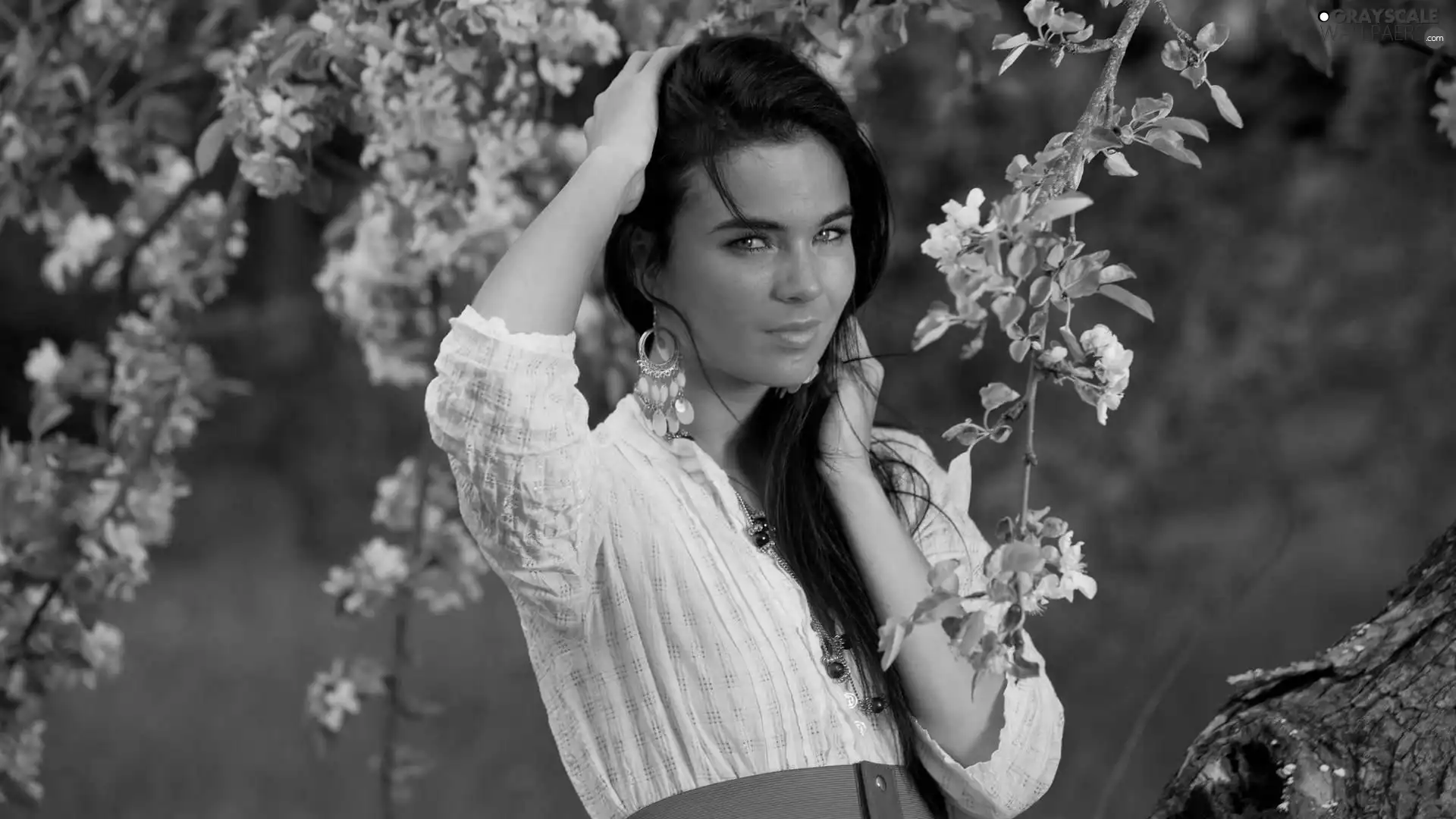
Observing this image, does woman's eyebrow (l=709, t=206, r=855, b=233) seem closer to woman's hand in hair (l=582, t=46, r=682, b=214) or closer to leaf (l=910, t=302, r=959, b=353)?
woman's hand in hair (l=582, t=46, r=682, b=214)

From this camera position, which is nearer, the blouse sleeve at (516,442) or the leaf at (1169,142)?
the leaf at (1169,142)

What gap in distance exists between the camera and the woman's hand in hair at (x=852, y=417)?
131cm

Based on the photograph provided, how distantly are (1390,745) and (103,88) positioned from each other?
167 cm

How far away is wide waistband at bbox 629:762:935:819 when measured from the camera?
1217 millimetres

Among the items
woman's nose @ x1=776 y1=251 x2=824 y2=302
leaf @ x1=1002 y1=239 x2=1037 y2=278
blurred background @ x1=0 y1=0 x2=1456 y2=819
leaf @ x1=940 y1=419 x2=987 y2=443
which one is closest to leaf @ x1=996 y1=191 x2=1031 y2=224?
leaf @ x1=1002 y1=239 x2=1037 y2=278

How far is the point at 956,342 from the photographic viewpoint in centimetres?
381

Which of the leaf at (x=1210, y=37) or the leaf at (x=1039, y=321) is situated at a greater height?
the leaf at (x=1210, y=37)

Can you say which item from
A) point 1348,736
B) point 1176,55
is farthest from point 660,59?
point 1348,736

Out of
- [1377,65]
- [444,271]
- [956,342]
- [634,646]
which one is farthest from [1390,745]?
[956,342]

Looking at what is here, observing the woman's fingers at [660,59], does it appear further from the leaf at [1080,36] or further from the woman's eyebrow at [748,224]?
the leaf at [1080,36]

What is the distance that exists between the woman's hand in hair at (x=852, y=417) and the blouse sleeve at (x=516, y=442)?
0.21 m

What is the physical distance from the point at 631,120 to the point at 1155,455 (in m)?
2.28

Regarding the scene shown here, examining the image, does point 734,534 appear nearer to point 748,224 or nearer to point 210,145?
point 748,224

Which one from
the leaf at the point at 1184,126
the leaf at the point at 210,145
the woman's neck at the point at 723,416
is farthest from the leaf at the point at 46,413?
the leaf at the point at 1184,126
